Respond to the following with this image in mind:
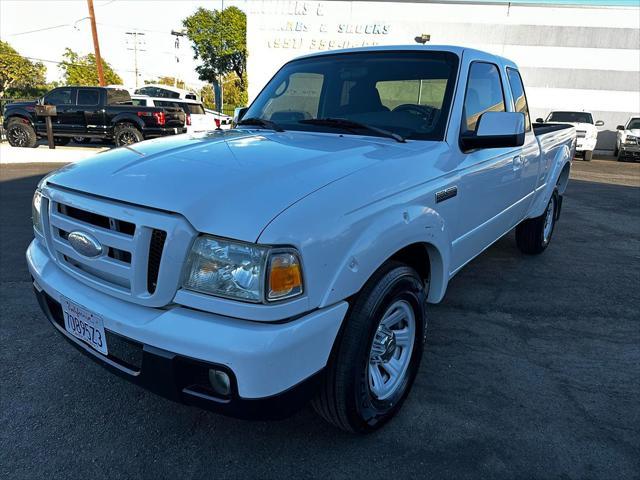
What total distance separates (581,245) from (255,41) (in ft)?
67.3

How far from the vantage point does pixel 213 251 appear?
163 cm

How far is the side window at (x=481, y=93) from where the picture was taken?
2.91 meters

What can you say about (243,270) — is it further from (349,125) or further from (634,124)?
(634,124)

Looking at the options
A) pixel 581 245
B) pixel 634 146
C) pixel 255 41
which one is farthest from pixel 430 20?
pixel 581 245

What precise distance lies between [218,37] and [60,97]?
24.5m

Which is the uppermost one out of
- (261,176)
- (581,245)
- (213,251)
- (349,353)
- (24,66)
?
(24,66)

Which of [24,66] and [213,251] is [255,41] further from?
[24,66]

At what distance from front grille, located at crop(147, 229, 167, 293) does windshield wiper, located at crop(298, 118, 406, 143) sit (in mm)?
1472

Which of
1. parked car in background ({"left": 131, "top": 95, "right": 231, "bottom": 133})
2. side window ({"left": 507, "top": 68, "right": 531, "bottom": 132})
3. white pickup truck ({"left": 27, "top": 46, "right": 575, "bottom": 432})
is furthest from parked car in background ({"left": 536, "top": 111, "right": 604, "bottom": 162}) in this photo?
white pickup truck ({"left": 27, "top": 46, "right": 575, "bottom": 432})

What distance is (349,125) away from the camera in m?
2.79

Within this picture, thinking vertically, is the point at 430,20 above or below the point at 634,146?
above

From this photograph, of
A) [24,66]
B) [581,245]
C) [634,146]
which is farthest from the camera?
[24,66]

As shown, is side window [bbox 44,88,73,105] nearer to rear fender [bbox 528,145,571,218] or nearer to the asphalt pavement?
the asphalt pavement

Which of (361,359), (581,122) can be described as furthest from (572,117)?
(361,359)
